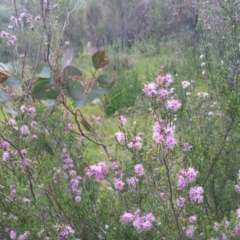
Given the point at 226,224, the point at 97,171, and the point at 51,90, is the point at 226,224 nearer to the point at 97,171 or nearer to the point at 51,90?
the point at 97,171

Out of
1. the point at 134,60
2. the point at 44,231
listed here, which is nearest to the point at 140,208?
the point at 44,231

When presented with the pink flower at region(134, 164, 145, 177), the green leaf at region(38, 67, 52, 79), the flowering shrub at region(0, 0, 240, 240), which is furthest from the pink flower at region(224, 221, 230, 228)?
the green leaf at region(38, 67, 52, 79)

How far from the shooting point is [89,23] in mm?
13648

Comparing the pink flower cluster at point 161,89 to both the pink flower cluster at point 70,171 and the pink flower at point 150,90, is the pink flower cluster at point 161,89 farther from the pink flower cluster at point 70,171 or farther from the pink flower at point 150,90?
the pink flower cluster at point 70,171

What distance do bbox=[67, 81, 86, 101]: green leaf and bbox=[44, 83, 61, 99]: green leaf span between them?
79mm

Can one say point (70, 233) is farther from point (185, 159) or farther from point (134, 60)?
point (134, 60)

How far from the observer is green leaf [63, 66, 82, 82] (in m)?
1.87

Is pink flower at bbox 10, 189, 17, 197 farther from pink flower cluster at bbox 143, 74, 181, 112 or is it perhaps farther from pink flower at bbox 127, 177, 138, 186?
pink flower cluster at bbox 143, 74, 181, 112

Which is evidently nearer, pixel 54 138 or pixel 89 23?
pixel 54 138

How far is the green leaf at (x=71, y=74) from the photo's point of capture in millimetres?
1874

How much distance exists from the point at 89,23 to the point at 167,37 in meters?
2.74

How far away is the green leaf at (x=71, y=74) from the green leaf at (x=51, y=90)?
0.08 meters

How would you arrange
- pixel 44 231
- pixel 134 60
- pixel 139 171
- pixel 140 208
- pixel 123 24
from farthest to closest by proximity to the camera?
1. pixel 123 24
2. pixel 134 60
3. pixel 44 231
4. pixel 140 208
5. pixel 139 171

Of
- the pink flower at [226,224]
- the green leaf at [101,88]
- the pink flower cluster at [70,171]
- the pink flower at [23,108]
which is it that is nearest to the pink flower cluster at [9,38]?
the pink flower at [23,108]
